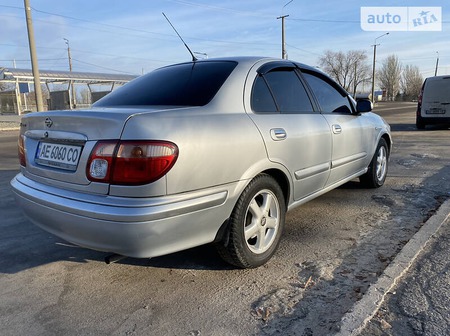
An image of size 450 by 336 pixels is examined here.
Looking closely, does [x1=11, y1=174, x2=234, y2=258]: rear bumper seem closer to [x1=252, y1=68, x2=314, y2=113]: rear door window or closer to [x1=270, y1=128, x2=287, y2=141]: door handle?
[x1=270, y1=128, x2=287, y2=141]: door handle

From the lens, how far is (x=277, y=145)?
298cm

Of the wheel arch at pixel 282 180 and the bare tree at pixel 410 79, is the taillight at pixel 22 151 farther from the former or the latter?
the bare tree at pixel 410 79

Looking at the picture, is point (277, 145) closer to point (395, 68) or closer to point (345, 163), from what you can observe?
point (345, 163)

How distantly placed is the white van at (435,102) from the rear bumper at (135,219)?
13099mm

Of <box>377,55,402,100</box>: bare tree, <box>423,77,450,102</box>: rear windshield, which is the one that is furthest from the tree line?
<box>423,77,450,102</box>: rear windshield

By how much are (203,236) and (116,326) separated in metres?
0.74

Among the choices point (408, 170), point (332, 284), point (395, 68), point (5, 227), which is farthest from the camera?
point (395, 68)

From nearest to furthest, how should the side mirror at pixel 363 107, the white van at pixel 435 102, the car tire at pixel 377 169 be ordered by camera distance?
the side mirror at pixel 363 107 → the car tire at pixel 377 169 → the white van at pixel 435 102

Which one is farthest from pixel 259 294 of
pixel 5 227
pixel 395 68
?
pixel 395 68

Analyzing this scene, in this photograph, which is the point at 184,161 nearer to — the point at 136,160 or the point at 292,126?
the point at 136,160

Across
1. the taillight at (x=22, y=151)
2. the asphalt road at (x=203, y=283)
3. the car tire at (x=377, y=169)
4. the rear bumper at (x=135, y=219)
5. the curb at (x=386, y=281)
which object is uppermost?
the taillight at (x=22, y=151)

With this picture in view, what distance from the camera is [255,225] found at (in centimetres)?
291

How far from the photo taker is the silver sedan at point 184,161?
2.23m

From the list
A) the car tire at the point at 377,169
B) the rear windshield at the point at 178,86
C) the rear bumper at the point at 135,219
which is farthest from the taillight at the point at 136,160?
the car tire at the point at 377,169
